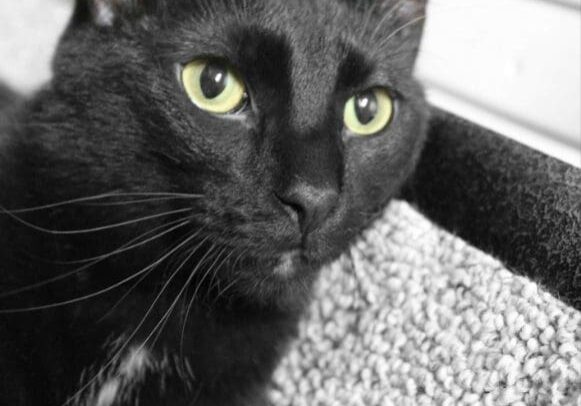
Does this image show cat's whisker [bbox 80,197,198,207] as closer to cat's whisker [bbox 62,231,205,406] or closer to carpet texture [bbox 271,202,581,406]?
cat's whisker [bbox 62,231,205,406]

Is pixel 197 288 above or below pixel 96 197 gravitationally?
below

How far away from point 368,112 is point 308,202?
0.78 ft

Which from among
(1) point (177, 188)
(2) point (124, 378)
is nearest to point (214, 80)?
(1) point (177, 188)

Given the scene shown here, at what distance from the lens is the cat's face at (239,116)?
33.5 inches

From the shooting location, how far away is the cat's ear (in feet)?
3.10

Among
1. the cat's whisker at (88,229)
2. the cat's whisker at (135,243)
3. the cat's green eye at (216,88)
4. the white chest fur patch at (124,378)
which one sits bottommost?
the white chest fur patch at (124,378)

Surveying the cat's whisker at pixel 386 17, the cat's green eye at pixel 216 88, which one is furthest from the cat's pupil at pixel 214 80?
the cat's whisker at pixel 386 17

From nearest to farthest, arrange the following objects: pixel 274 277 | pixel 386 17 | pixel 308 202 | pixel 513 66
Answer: pixel 308 202
pixel 274 277
pixel 386 17
pixel 513 66

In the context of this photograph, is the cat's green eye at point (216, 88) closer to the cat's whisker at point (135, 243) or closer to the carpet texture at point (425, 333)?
the cat's whisker at point (135, 243)

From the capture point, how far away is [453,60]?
5.22 ft

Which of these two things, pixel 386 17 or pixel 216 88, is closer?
pixel 216 88

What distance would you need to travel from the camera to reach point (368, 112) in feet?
3.31

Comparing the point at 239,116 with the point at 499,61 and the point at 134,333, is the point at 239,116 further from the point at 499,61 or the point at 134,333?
the point at 499,61

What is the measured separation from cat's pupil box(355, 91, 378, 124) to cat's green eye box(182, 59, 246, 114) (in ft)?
0.59
